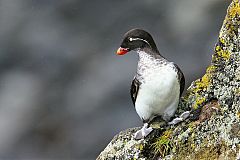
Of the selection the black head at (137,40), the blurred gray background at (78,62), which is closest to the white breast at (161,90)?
the black head at (137,40)

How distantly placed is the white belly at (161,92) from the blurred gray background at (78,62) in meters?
9.30

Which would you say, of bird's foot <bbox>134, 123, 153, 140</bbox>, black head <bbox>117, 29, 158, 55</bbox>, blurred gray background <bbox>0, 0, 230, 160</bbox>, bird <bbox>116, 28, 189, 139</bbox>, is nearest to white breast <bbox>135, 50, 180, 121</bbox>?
bird <bbox>116, 28, 189, 139</bbox>

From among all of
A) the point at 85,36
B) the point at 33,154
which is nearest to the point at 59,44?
the point at 85,36

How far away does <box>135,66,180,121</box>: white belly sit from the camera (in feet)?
25.9

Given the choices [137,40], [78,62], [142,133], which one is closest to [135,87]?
[137,40]

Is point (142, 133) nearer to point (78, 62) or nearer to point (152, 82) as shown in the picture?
point (152, 82)

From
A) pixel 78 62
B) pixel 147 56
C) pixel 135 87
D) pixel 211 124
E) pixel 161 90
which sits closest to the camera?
pixel 211 124

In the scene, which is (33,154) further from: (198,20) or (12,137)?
(198,20)

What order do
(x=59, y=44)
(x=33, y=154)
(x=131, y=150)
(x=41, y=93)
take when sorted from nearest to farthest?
(x=131, y=150) < (x=33, y=154) < (x=41, y=93) < (x=59, y=44)

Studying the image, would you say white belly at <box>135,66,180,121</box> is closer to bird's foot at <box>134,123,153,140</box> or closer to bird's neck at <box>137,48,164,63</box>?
bird's neck at <box>137,48,164,63</box>

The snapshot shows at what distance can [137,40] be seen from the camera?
26.8 ft

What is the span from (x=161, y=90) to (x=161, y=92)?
0.03 meters

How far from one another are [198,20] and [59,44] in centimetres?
417

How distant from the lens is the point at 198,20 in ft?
66.7
